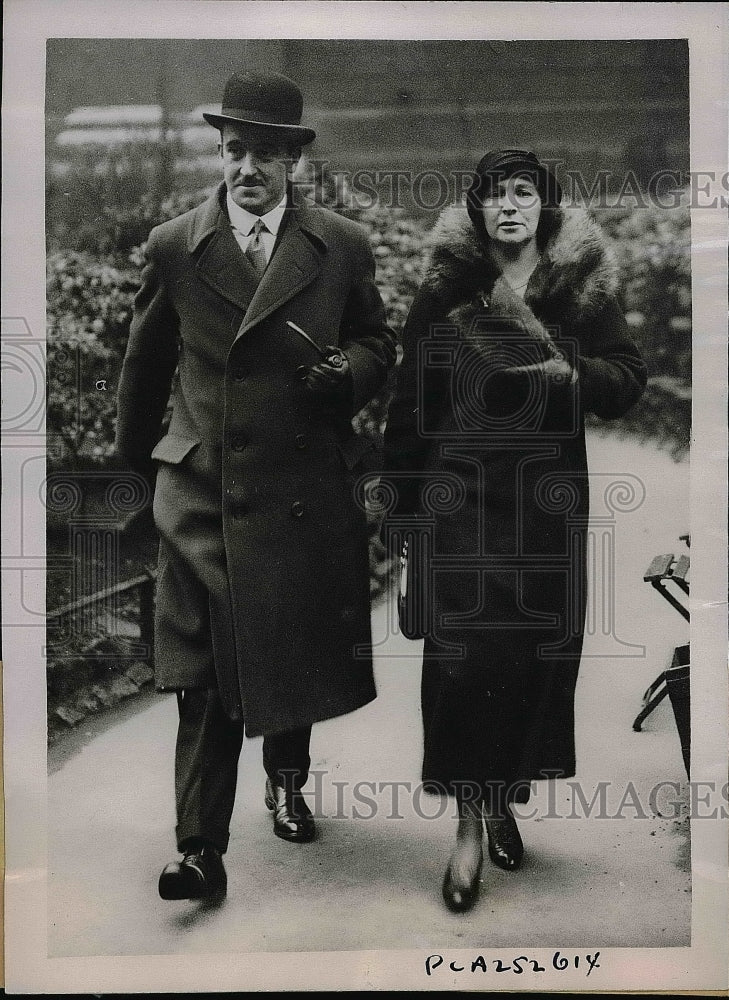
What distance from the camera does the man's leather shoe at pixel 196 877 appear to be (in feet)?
6.15

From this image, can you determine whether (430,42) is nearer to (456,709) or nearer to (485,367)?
(485,367)

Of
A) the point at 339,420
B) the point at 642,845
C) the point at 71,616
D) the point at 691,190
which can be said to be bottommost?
the point at 642,845

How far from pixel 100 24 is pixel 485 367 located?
1.07 meters

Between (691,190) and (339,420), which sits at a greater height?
(691,190)

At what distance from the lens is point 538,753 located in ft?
6.27

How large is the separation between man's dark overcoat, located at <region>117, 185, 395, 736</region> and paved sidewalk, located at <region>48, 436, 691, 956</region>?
0.36 feet

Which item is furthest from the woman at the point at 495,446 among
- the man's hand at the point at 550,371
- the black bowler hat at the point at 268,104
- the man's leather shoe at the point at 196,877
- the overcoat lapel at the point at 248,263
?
the man's leather shoe at the point at 196,877

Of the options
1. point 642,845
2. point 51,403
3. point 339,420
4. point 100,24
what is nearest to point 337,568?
point 339,420

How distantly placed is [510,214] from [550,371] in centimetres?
34

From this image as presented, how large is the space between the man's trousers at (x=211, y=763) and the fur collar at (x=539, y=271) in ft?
3.16

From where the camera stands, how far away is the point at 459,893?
1.88m

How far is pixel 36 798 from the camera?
190cm

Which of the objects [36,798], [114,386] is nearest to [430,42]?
[114,386]

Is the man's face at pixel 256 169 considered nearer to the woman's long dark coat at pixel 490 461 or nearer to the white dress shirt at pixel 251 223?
the white dress shirt at pixel 251 223
